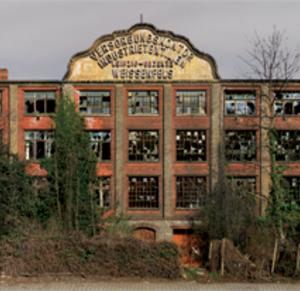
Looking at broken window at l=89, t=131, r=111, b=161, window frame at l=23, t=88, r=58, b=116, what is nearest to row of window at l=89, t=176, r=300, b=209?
broken window at l=89, t=131, r=111, b=161

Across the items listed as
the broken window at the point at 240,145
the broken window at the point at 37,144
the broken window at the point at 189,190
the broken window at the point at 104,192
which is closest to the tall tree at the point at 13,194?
the broken window at the point at 104,192

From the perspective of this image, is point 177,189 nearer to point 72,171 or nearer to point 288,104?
point 72,171

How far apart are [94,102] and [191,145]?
6373 mm

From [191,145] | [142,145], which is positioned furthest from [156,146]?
[191,145]

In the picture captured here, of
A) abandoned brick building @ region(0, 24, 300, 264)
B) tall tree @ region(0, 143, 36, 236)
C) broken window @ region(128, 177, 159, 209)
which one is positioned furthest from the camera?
Result: broken window @ region(128, 177, 159, 209)

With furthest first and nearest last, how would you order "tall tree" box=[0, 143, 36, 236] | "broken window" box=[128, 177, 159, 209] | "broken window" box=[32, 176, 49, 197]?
"broken window" box=[128, 177, 159, 209] → "broken window" box=[32, 176, 49, 197] → "tall tree" box=[0, 143, 36, 236]

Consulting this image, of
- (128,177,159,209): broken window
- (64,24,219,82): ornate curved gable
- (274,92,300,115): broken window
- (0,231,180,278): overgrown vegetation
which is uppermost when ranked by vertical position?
(64,24,219,82): ornate curved gable

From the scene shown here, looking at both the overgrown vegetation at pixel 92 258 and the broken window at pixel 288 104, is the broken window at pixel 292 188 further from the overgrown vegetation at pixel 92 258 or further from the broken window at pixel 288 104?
the overgrown vegetation at pixel 92 258

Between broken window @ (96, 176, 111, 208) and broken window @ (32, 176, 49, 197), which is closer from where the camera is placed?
broken window @ (32, 176, 49, 197)

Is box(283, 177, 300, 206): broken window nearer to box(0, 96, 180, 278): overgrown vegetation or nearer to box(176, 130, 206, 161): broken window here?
box(176, 130, 206, 161): broken window

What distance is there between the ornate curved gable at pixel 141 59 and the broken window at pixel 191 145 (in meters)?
3.28

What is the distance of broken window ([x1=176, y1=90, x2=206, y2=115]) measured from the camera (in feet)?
105

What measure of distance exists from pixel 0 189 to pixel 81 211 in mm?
5432

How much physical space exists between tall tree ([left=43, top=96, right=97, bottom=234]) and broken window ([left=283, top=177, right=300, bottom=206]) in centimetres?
1138
